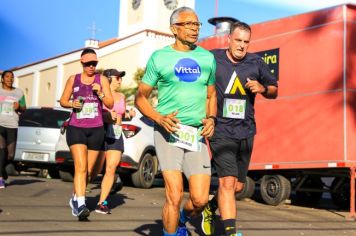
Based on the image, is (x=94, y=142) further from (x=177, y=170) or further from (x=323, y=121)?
(x=323, y=121)

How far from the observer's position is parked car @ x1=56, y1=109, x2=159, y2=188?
12.1m

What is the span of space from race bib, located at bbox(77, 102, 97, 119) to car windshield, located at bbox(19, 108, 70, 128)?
22.5 ft

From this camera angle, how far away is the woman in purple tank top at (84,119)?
279 inches

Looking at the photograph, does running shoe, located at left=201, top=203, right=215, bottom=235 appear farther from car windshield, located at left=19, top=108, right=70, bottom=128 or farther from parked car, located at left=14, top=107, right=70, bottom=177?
car windshield, located at left=19, top=108, right=70, bottom=128

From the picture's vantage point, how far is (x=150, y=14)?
5788cm

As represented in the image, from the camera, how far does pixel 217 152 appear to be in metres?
5.88

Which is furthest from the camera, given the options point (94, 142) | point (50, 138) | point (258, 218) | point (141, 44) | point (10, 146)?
point (141, 44)

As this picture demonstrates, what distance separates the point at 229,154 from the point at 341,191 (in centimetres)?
A: 527

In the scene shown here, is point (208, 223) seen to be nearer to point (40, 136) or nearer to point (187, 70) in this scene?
point (187, 70)

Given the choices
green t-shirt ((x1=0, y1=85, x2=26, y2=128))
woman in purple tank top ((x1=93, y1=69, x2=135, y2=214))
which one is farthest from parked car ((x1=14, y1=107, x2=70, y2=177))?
woman in purple tank top ((x1=93, y1=69, x2=135, y2=214))

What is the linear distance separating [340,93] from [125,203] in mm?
3528

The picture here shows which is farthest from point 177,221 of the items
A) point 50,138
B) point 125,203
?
point 50,138

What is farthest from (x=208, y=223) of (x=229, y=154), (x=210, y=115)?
(x=210, y=115)

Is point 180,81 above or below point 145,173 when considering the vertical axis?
above
